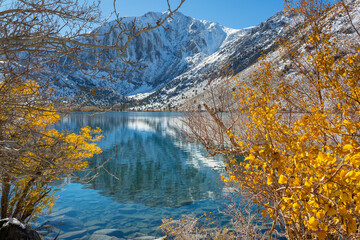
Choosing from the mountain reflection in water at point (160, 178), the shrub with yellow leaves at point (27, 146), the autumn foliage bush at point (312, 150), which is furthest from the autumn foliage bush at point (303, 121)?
the mountain reflection in water at point (160, 178)

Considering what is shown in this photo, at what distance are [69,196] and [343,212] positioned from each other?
2114cm

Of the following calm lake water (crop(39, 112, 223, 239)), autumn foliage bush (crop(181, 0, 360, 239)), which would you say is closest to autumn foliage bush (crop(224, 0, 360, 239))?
autumn foliage bush (crop(181, 0, 360, 239))

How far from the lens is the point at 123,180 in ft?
73.8

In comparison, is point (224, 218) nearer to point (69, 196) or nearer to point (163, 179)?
point (163, 179)

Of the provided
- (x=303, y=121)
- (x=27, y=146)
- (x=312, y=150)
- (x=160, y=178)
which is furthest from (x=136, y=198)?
(x=312, y=150)

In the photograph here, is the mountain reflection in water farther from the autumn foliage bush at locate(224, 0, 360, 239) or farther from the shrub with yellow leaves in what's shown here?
the autumn foliage bush at locate(224, 0, 360, 239)

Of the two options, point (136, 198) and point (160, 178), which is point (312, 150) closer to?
point (136, 198)

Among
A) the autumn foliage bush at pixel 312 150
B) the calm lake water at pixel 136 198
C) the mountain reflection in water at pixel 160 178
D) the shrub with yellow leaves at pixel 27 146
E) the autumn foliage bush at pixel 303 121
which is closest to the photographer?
the autumn foliage bush at pixel 312 150

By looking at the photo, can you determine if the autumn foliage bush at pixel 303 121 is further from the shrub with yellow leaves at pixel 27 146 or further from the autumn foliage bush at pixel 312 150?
the shrub with yellow leaves at pixel 27 146

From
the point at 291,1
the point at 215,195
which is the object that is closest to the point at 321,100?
the point at 291,1

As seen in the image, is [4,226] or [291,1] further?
[291,1]

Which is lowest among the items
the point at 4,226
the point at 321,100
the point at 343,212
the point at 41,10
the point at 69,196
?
the point at 69,196

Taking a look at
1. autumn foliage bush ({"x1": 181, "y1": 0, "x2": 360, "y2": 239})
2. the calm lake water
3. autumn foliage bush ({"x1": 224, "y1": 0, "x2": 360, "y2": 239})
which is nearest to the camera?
autumn foliage bush ({"x1": 224, "y1": 0, "x2": 360, "y2": 239})

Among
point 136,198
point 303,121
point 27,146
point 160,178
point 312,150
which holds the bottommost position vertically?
point 136,198
